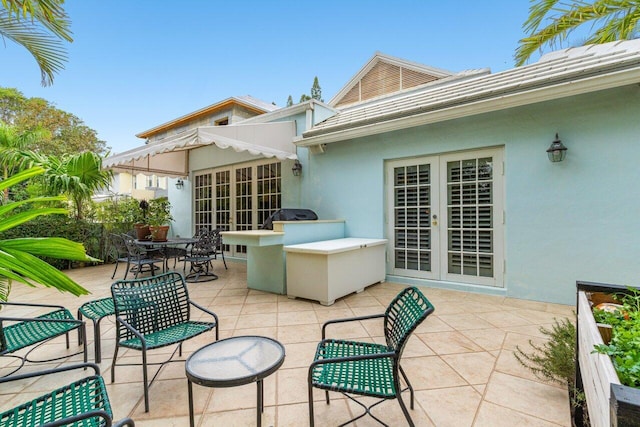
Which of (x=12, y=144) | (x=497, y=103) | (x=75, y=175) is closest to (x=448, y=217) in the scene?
(x=497, y=103)

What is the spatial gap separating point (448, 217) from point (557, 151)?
5.93 ft

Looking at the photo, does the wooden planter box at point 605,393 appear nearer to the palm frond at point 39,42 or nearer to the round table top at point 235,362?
the round table top at point 235,362

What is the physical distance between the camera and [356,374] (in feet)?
5.90

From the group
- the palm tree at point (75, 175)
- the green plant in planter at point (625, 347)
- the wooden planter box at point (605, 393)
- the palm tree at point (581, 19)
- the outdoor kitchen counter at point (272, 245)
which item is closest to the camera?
the wooden planter box at point (605, 393)

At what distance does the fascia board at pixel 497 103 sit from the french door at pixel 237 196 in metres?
2.26

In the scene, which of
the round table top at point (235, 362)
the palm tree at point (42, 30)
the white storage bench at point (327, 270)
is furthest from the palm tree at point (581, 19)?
the palm tree at point (42, 30)

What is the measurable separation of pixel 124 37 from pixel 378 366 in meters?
12.3

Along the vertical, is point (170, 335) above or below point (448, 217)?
below

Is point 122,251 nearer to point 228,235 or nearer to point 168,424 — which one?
point 228,235

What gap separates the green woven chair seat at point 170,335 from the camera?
7.24 feet

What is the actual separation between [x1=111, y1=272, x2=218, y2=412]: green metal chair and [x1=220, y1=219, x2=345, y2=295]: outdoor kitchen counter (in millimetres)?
1736

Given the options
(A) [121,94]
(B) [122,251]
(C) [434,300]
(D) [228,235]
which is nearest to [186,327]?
(D) [228,235]

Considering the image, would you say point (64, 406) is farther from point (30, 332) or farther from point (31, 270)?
point (30, 332)

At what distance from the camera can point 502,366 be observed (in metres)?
2.60
